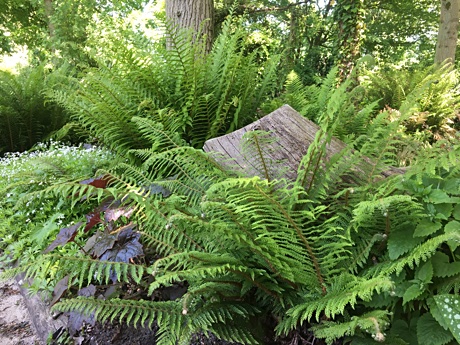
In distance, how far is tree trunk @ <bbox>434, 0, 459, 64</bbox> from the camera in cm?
586

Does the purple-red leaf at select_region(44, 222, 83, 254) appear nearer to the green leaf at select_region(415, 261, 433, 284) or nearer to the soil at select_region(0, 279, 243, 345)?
the soil at select_region(0, 279, 243, 345)

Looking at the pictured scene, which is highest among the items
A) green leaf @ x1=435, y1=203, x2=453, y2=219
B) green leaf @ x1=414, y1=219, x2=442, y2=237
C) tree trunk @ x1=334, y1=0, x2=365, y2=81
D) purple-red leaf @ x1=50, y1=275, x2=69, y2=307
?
tree trunk @ x1=334, y1=0, x2=365, y2=81

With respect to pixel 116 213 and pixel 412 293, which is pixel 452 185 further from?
pixel 116 213

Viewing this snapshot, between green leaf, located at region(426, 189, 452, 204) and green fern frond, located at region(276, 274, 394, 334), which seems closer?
green fern frond, located at region(276, 274, 394, 334)

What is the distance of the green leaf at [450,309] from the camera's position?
908 mm

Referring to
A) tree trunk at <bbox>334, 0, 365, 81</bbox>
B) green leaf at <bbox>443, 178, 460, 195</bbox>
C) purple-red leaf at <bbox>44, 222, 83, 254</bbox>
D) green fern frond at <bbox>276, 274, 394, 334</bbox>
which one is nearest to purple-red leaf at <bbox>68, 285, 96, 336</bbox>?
purple-red leaf at <bbox>44, 222, 83, 254</bbox>

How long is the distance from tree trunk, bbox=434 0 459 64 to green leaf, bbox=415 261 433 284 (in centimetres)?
615

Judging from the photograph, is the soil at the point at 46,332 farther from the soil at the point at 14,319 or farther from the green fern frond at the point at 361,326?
the green fern frond at the point at 361,326

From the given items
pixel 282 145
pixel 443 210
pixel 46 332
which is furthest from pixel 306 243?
pixel 46 332

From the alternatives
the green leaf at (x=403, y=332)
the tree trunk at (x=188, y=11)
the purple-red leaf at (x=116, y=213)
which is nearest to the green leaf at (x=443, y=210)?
the green leaf at (x=403, y=332)

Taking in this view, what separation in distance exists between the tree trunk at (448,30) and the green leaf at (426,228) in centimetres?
602

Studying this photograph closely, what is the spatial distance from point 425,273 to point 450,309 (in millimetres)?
109

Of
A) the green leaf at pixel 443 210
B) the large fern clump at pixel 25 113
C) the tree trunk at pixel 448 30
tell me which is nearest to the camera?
the green leaf at pixel 443 210

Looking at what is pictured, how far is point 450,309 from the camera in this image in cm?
94
